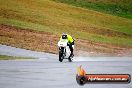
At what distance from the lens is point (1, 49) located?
37.0 m

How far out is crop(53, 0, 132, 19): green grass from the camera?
82188 mm

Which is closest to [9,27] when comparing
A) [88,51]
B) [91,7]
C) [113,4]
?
[88,51]

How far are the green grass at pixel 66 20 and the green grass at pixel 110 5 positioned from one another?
5043 millimetres

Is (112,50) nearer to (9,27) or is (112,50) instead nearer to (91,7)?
(9,27)

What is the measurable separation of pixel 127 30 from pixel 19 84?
53331mm

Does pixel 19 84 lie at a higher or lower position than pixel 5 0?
higher

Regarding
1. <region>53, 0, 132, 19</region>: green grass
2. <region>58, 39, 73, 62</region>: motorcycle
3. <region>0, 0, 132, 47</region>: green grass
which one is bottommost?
<region>53, 0, 132, 19</region>: green grass

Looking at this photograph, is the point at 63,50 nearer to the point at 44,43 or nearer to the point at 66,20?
the point at 44,43

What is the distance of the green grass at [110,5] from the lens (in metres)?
82.2

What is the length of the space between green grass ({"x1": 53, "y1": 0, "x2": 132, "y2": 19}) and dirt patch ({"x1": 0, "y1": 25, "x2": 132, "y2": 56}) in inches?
1192

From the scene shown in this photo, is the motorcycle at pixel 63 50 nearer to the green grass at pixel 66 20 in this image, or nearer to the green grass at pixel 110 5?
the green grass at pixel 66 20

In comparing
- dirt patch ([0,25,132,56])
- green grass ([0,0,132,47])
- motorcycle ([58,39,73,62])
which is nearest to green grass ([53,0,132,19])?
green grass ([0,0,132,47])

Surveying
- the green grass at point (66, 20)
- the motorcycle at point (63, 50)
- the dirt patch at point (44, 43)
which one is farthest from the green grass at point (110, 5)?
the motorcycle at point (63, 50)

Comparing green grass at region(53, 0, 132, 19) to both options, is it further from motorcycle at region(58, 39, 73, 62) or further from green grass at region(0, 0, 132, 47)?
motorcycle at region(58, 39, 73, 62)
